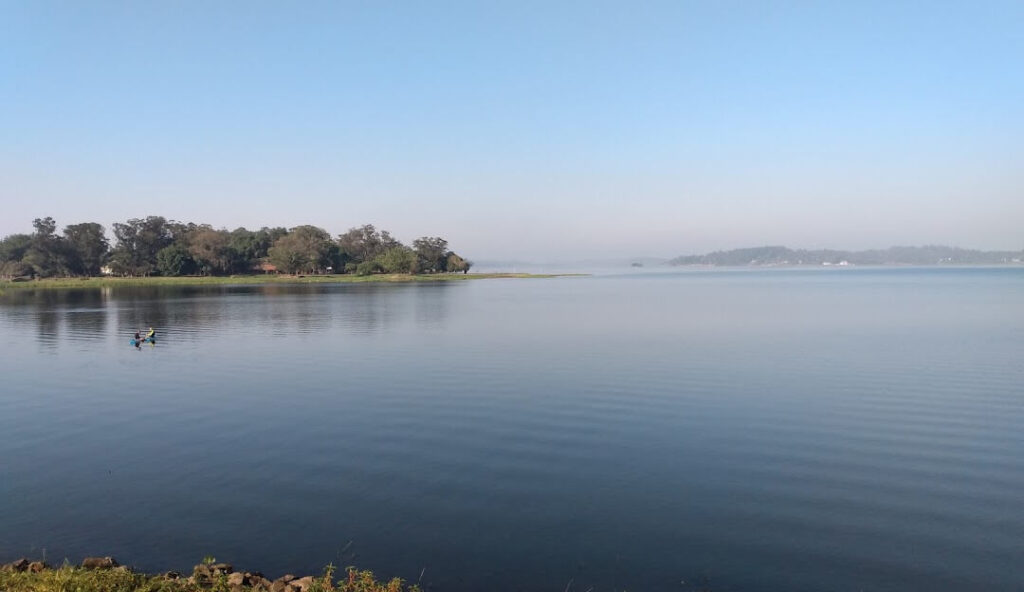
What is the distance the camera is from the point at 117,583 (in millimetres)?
7922

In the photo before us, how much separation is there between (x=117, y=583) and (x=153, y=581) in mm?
378

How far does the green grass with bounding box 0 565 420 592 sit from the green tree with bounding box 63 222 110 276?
157245mm

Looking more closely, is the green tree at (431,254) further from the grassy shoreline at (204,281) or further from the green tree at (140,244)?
the green tree at (140,244)

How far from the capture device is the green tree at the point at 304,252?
492ft

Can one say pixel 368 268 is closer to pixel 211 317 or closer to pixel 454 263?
pixel 454 263

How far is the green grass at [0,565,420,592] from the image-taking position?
7.71 m

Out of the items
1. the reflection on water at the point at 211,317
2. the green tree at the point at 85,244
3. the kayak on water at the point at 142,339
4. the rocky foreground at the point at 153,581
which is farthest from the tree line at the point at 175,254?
the rocky foreground at the point at 153,581

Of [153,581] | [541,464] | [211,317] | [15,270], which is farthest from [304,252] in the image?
[153,581]

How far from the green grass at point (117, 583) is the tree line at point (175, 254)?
146189 mm

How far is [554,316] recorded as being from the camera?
170ft

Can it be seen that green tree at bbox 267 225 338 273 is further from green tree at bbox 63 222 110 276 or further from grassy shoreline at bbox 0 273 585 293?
green tree at bbox 63 222 110 276

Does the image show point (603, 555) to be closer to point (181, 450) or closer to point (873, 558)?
point (873, 558)

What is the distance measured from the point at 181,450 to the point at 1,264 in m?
163

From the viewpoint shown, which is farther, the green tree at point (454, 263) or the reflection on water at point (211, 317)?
the green tree at point (454, 263)
